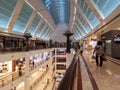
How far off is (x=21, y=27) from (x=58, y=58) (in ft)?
29.1

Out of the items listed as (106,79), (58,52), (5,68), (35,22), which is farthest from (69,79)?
(35,22)

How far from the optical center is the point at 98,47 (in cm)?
880

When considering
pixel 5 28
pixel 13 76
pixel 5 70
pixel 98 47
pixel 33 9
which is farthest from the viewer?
pixel 33 9

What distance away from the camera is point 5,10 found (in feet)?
72.0

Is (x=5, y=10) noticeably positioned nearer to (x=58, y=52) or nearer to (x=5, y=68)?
(x=5, y=68)

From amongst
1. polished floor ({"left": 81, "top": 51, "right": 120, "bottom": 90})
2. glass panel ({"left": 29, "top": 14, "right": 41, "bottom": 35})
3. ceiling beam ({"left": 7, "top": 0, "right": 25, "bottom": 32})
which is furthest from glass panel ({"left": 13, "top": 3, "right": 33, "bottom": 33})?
polished floor ({"left": 81, "top": 51, "right": 120, "bottom": 90})

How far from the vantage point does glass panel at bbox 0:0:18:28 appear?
68.4ft

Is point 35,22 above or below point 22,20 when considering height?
above

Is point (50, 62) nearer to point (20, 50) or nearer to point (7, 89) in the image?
point (20, 50)

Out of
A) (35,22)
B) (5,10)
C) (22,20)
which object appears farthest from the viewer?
(35,22)

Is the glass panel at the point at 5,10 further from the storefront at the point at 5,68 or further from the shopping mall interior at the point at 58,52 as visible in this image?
the storefront at the point at 5,68

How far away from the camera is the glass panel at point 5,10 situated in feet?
68.4

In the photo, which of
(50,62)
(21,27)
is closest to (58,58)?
(50,62)

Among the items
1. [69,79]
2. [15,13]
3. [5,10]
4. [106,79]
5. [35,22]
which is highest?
[35,22]
